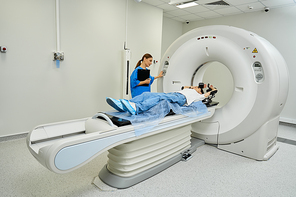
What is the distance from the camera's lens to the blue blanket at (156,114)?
5.08 feet

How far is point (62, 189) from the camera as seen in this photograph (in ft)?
5.14

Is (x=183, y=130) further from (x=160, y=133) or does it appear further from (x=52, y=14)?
(x=52, y=14)

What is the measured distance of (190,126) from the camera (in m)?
2.23

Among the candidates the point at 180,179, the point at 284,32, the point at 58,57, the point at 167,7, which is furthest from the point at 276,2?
the point at 58,57

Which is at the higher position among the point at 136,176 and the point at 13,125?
the point at 13,125

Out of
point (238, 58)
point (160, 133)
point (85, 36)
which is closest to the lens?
point (160, 133)

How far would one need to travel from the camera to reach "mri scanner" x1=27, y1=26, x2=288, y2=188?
4.42 feet

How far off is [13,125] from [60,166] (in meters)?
1.77

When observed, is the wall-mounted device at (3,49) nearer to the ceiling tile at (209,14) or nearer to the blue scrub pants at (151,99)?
the blue scrub pants at (151,99)

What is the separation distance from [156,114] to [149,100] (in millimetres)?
144

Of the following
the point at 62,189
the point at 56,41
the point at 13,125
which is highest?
the point at 56,41

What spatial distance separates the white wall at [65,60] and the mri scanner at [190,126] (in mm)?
967

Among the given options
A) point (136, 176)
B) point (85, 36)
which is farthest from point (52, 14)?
point (136, 176)

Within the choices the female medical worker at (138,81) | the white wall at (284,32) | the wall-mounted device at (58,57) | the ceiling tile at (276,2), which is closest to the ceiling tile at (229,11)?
the white wall at (284,32)
